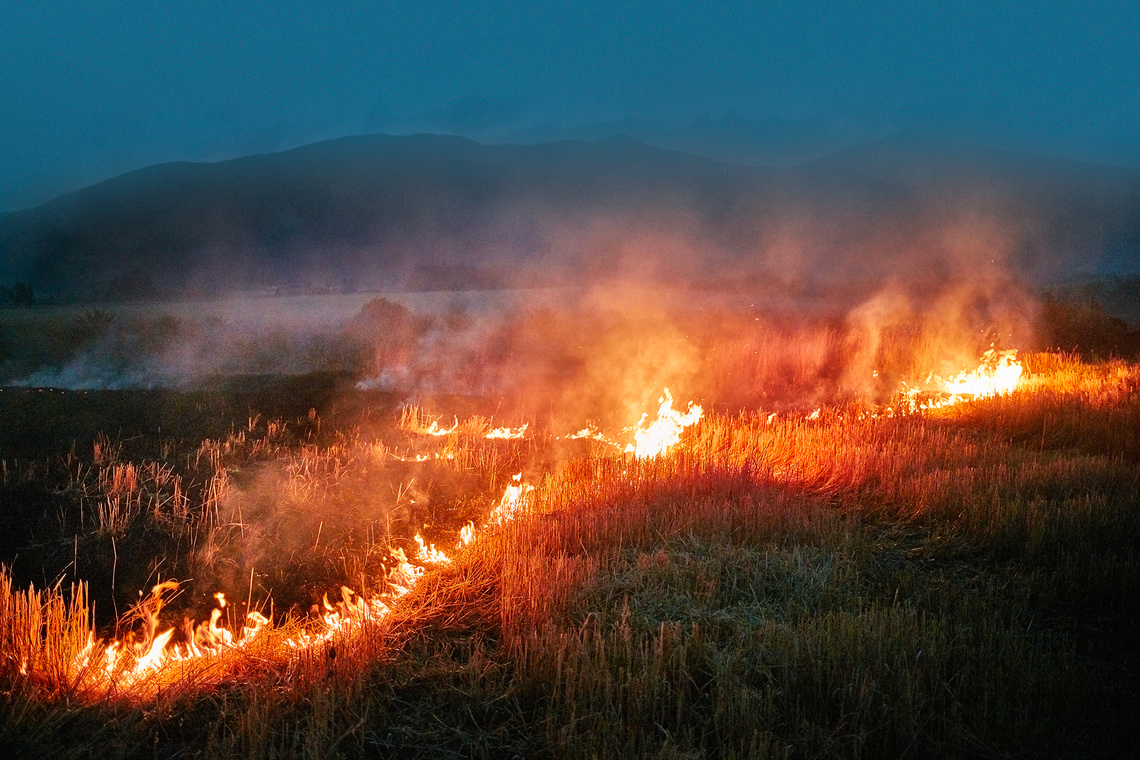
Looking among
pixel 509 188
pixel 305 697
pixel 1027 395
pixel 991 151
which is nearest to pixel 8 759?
pixel 305 697

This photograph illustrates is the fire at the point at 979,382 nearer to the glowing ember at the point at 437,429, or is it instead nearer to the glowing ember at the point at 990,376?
the glowing ember at the point at 990,376

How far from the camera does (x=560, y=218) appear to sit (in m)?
83.8

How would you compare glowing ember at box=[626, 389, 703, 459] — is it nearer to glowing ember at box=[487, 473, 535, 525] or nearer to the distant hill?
glowing ember at box=[487, 473, 535, 525]

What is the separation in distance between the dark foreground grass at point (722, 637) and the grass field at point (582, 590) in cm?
2

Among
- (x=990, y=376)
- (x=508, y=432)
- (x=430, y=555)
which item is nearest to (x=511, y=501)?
(x=430, y=555)

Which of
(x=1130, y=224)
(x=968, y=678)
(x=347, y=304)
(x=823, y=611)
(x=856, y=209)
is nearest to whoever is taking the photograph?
(x=968, y=678)

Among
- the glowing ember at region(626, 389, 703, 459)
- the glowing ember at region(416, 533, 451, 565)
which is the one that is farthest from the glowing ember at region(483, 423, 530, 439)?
the glowing ember at region(416, 533, 451, 565)

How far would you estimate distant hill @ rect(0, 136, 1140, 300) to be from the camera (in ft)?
188

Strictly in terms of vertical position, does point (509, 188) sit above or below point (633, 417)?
above

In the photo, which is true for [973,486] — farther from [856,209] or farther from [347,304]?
[856,209]

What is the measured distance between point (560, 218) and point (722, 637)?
8182 centimetres

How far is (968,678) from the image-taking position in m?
3.64

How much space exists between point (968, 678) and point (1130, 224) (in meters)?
82.8

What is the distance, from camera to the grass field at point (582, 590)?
11.2ft
